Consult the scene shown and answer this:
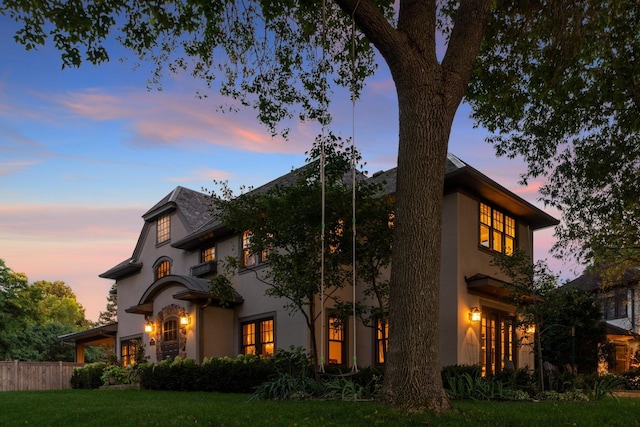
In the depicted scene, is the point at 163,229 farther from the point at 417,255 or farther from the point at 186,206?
the point at 417,255

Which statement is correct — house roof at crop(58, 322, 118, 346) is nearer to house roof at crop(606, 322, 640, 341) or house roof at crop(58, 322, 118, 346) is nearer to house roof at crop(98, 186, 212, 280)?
house roof at crop(98, 186, 212, 280)

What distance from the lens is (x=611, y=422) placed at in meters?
7.91

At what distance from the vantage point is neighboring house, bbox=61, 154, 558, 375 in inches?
601

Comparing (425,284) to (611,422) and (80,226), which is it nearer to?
(611,422)

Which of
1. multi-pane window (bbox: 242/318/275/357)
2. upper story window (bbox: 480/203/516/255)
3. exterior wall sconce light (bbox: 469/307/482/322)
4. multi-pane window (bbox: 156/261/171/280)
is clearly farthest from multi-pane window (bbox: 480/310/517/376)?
multi-pane window (bbox: 156/261/171/280)

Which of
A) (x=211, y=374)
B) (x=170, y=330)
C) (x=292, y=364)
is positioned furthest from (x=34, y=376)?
(x=292, y=364)

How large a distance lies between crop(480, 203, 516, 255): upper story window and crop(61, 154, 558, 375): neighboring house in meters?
0.03

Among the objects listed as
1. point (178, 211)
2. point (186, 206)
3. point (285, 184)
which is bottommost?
point (178, 211)

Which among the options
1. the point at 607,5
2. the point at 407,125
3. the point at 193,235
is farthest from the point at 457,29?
the point at 193,235

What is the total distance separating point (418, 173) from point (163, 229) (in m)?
17.3

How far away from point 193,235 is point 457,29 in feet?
44.4

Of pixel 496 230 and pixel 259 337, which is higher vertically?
pixel 496 230

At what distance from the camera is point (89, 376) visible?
2116 cm

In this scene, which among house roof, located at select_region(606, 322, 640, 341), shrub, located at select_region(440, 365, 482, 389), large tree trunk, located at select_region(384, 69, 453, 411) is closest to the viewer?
large tree trunk, located at select_region(384, 69, 453, 411)
